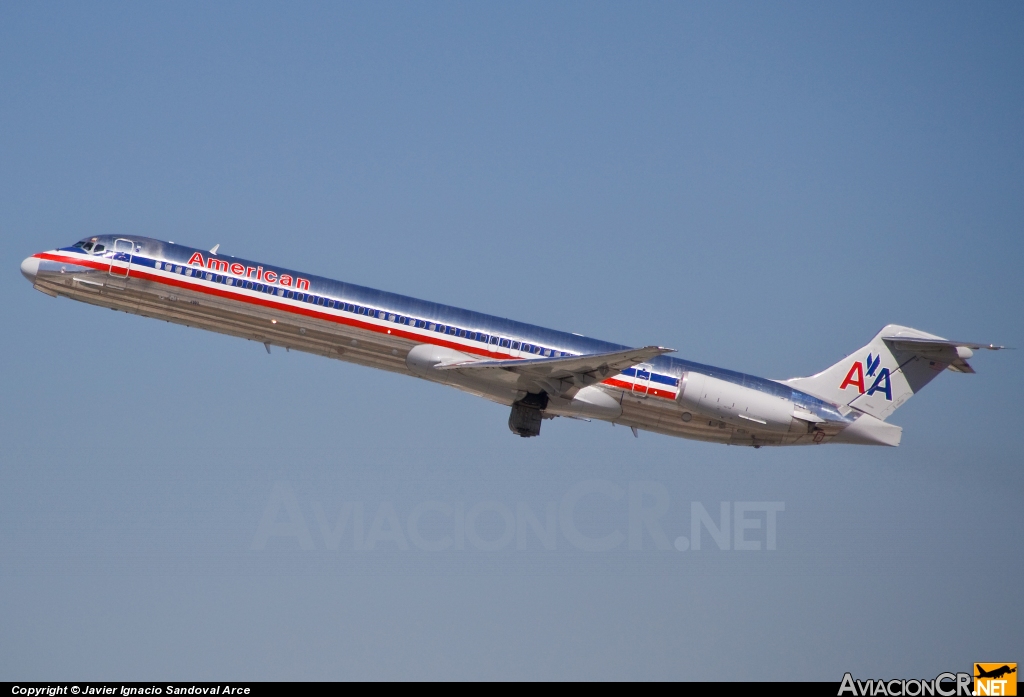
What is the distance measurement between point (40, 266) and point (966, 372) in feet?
103

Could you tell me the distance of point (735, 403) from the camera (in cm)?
4066

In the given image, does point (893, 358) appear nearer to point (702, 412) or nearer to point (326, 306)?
point (702, 412)

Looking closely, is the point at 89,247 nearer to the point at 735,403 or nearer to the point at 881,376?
the point at 735,403

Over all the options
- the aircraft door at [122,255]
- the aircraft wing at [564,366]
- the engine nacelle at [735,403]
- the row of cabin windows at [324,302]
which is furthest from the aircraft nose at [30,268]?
the engine nacelle at [735,403]

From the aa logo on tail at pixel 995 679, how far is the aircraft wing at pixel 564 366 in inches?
501

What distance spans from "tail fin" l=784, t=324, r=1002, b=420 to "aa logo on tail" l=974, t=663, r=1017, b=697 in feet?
41.9

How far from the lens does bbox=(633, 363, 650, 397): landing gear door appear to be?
40.8 m

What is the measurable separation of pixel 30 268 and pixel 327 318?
999cm

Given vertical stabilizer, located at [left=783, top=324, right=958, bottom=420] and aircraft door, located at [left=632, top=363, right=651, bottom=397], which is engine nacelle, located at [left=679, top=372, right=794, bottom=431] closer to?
aircraft door, located at [left=632, top=363, right=651, bottom=397]

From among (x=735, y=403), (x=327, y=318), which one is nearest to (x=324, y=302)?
(x=327, y=318)

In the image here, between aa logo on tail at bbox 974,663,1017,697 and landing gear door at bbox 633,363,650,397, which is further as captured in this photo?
landing gear door at bbox 633,363,650,397

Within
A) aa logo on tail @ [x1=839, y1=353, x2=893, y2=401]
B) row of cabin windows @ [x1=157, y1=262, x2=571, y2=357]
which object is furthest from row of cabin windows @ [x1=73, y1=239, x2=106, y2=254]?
aa logo on tail @ [x1=839, y1=353, x2=893, y2=401]

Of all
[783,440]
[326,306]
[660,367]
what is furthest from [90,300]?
[783,440]

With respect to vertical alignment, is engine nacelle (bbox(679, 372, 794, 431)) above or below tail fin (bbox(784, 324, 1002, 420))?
below
